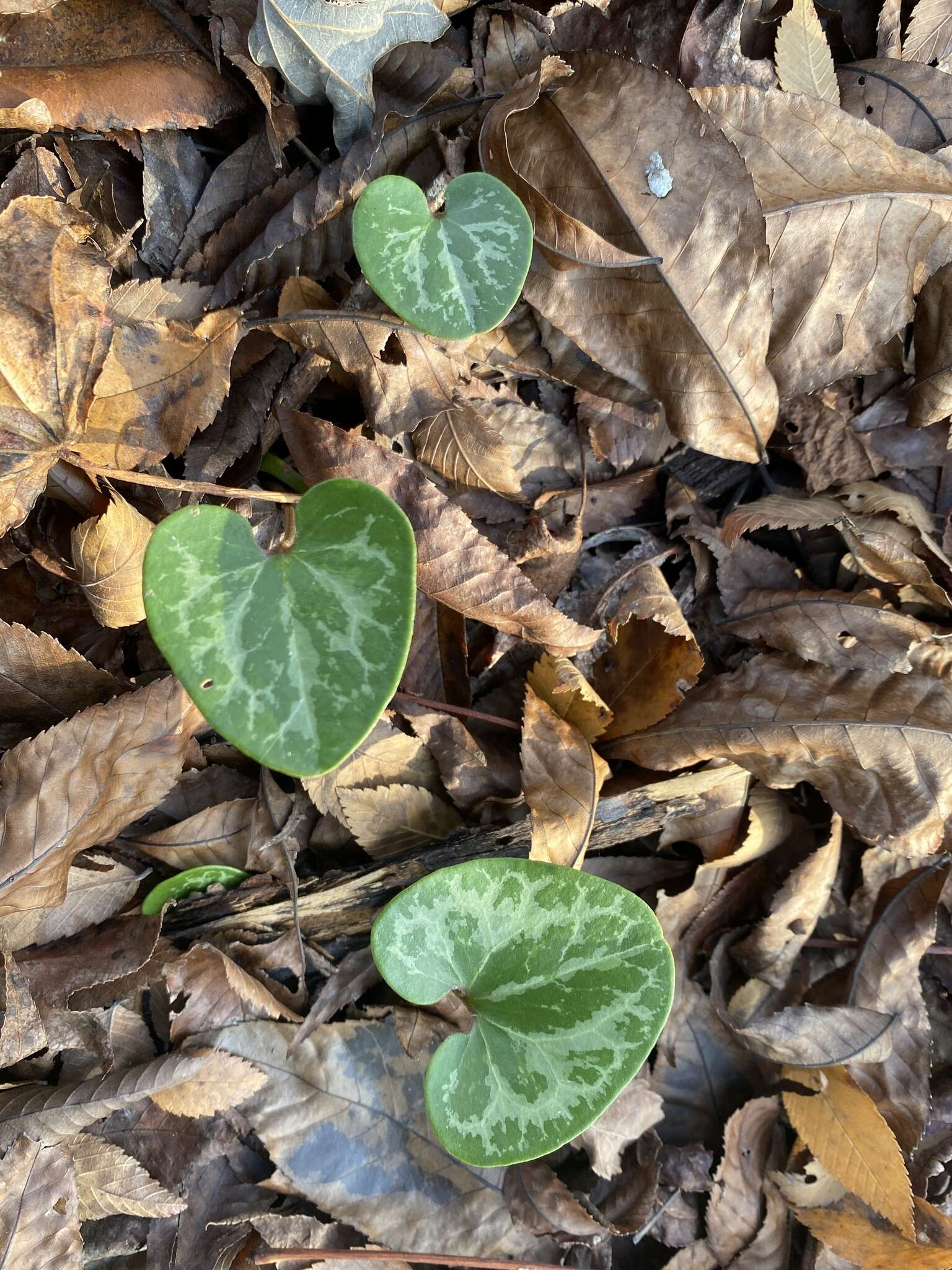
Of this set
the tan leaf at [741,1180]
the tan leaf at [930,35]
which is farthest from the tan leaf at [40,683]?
the tan leaf at [930,35]

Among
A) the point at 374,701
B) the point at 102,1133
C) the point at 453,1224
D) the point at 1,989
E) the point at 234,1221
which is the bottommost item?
the point at 453,1224

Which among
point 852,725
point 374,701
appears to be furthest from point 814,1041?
point 374,701

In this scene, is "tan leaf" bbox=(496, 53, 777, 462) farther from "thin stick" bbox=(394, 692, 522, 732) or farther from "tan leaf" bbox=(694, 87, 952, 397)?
"thin stick" bbox=(394, 692, 522, 732)

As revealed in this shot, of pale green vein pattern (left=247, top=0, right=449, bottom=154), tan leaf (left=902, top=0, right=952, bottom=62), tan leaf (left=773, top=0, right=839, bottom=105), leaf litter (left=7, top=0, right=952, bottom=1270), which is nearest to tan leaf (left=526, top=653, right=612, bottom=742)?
leaf litter (left=7, top=0, right=952, bottom=1270)

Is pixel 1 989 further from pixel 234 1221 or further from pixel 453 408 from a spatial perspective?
pixel 453 408

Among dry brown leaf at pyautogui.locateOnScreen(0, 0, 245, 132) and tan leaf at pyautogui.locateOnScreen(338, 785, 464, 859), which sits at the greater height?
dry brown leaf at pyautogui.locateOnScreen(0, 0, 245, 132)

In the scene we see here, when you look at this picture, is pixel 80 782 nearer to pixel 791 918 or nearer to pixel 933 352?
pixel 791 918

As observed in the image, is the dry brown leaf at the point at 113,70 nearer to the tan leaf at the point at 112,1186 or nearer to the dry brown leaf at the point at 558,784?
the dry brown leaf at the point at 558,784
